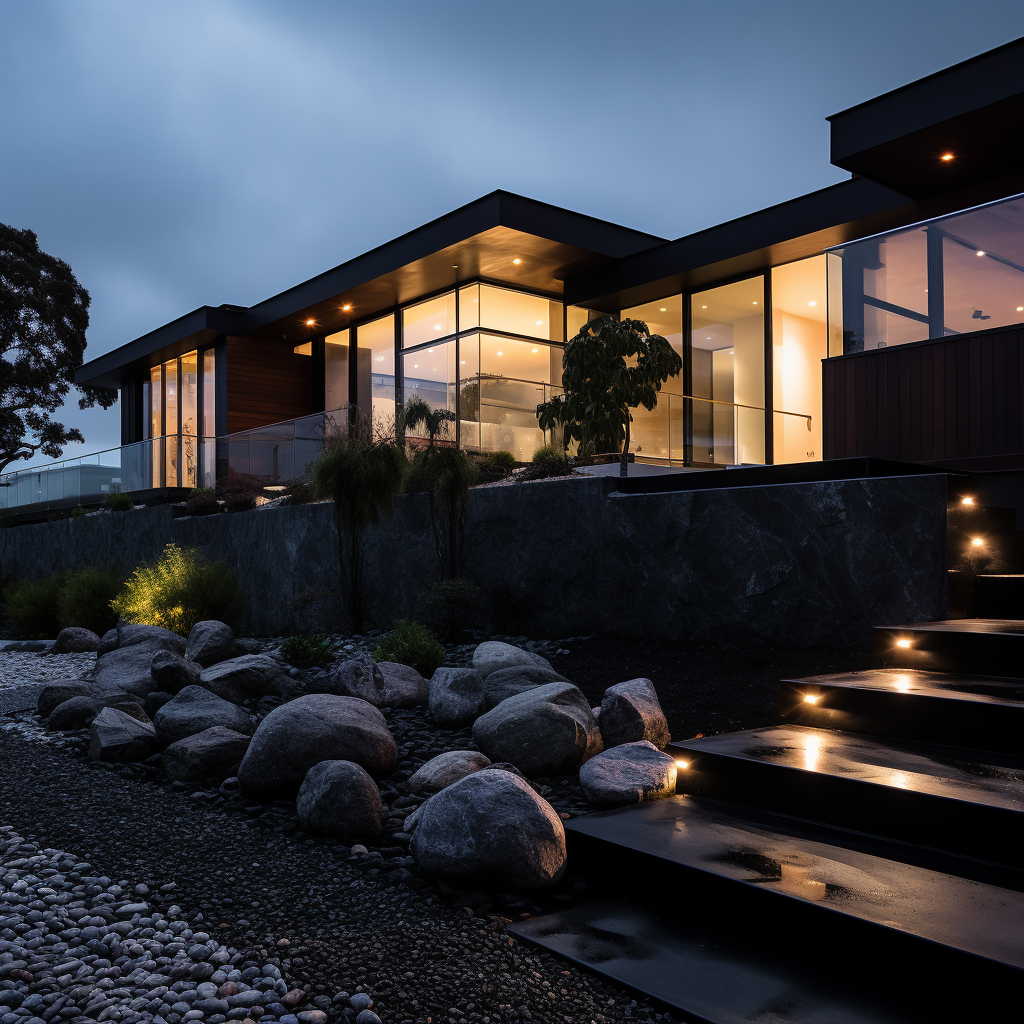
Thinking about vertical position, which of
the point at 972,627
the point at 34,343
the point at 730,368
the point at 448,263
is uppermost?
the point at 34,343

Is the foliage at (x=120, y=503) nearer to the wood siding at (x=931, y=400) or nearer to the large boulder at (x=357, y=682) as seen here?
the large boulder at (x=357, y=682)

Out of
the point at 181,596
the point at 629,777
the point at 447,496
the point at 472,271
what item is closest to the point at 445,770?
the point at 629,777

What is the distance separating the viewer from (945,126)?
276 inches

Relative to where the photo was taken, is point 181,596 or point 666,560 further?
point 181,596

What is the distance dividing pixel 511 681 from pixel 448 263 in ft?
34.6

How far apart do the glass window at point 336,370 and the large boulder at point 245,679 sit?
13.6 m

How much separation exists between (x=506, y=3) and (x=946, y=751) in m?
71.2

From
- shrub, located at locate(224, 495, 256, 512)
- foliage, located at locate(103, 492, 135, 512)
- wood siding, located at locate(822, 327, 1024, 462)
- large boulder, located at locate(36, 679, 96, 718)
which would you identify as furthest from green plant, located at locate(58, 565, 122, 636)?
wood siding, located at locate(822, 327, 1024, 462)

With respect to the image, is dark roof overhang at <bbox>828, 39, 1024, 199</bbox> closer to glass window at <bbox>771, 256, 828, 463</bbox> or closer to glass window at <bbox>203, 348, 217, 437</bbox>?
glass window at <bbox>771, 256, 828, 463</bbox>

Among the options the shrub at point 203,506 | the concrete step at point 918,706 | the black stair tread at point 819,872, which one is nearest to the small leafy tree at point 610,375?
the concrete step at point 918,706

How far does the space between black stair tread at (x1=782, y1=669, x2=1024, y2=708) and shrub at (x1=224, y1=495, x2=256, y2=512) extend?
10.9 metres

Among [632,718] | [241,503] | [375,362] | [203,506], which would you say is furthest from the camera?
[375,362]

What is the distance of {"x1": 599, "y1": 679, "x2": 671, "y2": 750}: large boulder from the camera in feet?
14.3

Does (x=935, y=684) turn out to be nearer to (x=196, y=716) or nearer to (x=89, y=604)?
(x=196, y=716)
